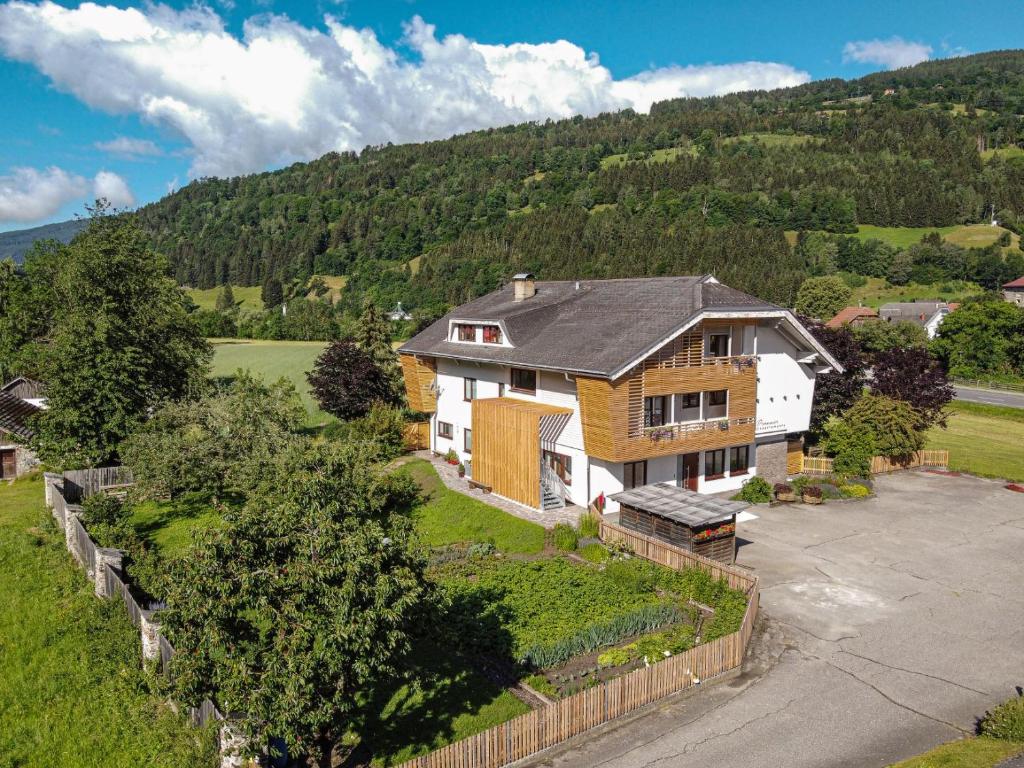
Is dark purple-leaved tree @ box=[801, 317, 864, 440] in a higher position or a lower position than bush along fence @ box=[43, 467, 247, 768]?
higher

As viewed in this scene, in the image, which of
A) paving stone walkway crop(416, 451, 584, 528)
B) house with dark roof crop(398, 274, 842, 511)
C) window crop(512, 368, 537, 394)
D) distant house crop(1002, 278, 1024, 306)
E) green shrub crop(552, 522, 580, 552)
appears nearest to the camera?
green shrub crop(552, 522, 580, 552)

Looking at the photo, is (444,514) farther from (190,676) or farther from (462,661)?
(190,676)

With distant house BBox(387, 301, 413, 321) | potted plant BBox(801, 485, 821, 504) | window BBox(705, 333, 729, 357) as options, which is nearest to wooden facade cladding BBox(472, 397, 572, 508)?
window BBox(705, 333, 729, 357)

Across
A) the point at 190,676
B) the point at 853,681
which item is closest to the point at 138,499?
the point at 190,676

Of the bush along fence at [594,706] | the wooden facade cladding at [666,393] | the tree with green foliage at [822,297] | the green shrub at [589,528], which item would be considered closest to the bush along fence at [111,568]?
the bush along fence at [594,706]

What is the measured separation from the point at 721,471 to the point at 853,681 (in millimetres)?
16431

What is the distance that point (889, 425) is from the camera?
3569 cm

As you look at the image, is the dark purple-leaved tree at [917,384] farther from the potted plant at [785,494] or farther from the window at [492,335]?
the window at [492,335]

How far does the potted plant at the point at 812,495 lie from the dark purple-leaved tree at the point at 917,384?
33.4 ft

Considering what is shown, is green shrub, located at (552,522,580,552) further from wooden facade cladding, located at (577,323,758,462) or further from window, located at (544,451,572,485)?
window, located at (544,451,572,485)

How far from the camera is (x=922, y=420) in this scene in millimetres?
36938

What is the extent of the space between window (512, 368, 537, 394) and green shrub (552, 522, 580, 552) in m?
8.43

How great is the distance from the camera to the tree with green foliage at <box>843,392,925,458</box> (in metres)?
35.3

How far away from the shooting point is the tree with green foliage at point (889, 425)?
35344 mm
